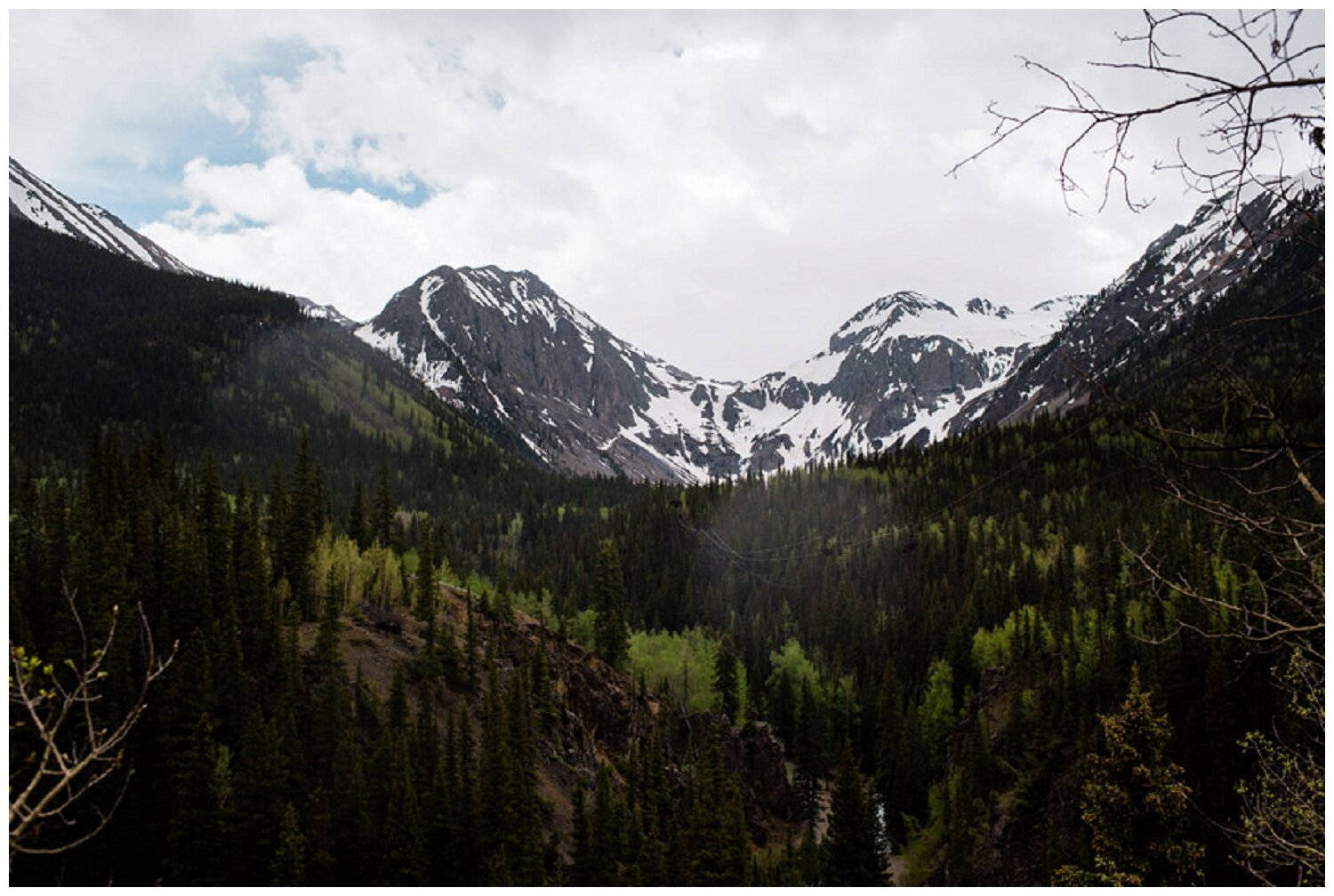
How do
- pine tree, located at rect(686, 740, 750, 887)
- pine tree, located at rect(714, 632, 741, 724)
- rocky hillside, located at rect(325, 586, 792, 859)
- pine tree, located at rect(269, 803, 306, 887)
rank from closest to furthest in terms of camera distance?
pine tree, located at rect(269, 803, 306, 887), pine tree, located at rect(686, 740, 750, 887), rocky hillside, located at rect(325, 586, 792, 859), pine tree, located at rect(714, 632, 741, 724)

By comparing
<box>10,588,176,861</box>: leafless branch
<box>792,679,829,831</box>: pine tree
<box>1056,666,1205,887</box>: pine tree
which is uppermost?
<box>10,588,176,861</box>: leafless branch

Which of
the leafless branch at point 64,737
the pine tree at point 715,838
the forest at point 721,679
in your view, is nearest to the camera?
the leafless branch at point 64,737

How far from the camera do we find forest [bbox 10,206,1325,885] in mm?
8398

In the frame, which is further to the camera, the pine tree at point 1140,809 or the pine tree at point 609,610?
the pine tree at point 609,610

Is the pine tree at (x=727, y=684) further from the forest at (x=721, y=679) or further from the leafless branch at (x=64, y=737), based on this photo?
the leafless branch at (x=64, y=737)

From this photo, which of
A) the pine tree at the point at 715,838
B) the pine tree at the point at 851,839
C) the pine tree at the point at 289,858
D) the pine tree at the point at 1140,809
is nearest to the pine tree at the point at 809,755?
the pine tree at the point at 851,839

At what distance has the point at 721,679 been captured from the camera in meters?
85.6

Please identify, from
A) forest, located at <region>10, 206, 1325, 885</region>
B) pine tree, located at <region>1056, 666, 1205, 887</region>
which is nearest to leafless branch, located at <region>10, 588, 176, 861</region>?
forest, located at <region>10, 206, 1325, 885</region>

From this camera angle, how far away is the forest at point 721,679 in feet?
27.6

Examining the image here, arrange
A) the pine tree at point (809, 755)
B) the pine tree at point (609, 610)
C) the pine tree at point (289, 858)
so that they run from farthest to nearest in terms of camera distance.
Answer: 1. the pine tree at point (609, 610)
2. the pine tree at point (809, 755)
3. the pine tree at point (289, 858)

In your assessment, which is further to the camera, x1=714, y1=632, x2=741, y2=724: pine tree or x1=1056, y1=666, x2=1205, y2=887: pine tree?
x1=714, y1=632, x2=741, y2=724: pine tree

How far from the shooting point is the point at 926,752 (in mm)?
76312

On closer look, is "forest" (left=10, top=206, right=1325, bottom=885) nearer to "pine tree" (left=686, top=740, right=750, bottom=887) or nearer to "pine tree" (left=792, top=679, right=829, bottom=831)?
"pine tree" (left=686, top=740, right=750, bottom=887)

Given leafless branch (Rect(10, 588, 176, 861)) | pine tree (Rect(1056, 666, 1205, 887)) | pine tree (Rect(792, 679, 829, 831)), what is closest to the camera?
leafless branch (Rect(10, 588, 176, 861))
